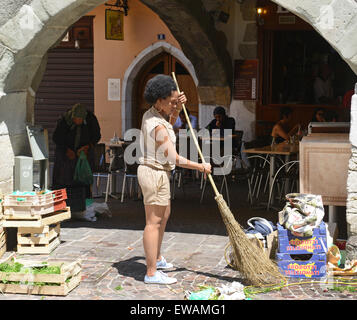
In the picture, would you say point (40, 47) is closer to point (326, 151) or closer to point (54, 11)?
point (54, 11)

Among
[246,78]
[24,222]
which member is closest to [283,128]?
[246,78]

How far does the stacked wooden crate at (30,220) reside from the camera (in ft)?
22.3

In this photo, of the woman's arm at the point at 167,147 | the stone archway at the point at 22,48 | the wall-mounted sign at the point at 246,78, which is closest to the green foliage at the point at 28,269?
the woman's arm at the point at 167,147

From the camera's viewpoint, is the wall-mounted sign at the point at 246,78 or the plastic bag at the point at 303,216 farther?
the wall-mounted sign at the point at 246,78

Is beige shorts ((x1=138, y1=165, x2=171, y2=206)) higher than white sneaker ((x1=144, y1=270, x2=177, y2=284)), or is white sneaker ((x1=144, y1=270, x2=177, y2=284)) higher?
beige shorts ((x1=138, y1=165, x2=171, y2=206))

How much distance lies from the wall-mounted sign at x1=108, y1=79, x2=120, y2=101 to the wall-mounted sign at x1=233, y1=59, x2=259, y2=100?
8.50ft

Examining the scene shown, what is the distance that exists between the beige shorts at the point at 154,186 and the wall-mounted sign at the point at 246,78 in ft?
23.4

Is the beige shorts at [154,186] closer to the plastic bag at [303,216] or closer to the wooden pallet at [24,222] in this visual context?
the plastic bag at [303,216]

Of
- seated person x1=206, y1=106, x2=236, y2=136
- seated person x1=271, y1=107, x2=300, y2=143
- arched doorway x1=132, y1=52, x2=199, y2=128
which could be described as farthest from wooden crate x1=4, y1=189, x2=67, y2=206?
arched doorway x1=132, y1=52, x2=199, y2=128

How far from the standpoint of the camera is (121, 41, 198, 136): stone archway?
13.2 metres

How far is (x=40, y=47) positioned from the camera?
7102mm

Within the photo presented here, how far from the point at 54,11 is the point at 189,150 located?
439cm

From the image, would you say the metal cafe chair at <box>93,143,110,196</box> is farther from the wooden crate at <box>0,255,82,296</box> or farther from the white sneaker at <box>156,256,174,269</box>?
the wooden crate at <box>0,255,82,296</box>

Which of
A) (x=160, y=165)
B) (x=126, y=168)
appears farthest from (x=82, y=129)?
(x=160, y=165)
